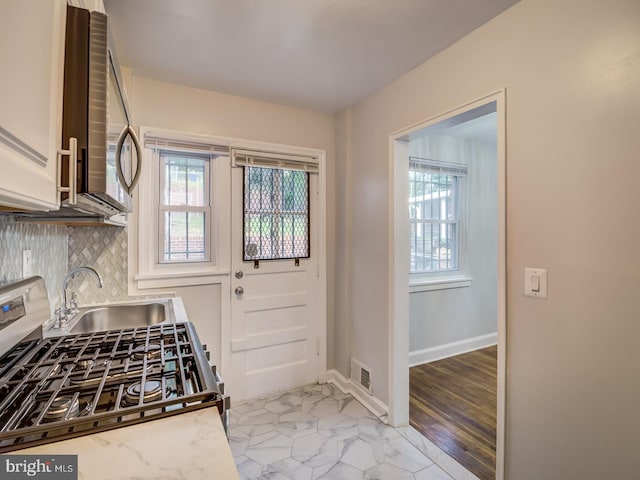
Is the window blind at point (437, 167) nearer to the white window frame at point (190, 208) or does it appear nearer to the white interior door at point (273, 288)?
the white interior door at point (273, 288)

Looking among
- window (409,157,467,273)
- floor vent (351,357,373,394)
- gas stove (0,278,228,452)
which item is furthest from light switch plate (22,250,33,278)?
window (409,157,467,273)

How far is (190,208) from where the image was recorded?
244 centimetres

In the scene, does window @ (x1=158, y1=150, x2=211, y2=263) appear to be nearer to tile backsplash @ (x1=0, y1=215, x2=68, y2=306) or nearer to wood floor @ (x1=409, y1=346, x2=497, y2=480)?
tile backsplash @ (x1=0, y1=215, x2=68, y2=306)

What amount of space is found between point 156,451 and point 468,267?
12.0ft

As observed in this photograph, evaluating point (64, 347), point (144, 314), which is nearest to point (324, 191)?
point (144, 314)

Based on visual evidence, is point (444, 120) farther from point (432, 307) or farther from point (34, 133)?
point (432, 307)

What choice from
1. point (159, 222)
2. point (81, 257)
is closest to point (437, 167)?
point (159, 222)

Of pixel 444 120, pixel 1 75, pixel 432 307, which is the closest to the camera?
pixel 1 75

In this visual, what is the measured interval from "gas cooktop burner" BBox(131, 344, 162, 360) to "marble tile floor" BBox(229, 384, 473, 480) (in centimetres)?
113

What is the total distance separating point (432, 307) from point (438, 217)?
1.00 m

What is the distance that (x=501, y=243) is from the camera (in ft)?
5.11

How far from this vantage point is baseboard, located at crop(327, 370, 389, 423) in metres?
2.38

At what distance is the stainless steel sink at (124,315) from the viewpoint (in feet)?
6.01

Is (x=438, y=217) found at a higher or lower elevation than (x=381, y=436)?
higher
